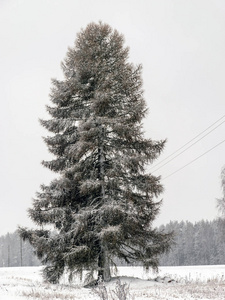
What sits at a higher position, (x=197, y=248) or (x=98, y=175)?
(x=98, y=175)

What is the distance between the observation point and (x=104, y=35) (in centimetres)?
1734

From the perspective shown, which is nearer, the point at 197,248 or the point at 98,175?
the point at 98,175

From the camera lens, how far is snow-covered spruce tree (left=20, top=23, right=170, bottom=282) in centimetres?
1395

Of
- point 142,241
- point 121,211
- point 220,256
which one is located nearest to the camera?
point 121,211

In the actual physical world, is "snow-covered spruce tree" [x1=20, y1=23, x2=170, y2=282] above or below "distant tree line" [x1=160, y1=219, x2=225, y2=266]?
above

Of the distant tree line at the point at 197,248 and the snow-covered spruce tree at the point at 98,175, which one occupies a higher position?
the snow-covered spruce tree at the point at 98,175

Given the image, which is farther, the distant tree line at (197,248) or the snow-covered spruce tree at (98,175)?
the distant tree line at (197,248)

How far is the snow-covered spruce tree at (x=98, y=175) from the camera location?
13.9 m

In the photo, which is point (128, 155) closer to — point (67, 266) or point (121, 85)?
point (121, 85)

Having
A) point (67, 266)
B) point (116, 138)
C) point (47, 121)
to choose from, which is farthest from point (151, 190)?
point (47, 121)

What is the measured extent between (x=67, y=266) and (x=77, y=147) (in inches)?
213

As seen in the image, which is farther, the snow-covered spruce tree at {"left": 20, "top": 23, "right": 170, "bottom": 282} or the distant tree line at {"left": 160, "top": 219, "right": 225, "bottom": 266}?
the distant tree line at {"left": 160, "top": 219, "right": 225, "bottom": 266}

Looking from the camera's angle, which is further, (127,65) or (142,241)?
(127,65)

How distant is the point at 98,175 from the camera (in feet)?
50.3
